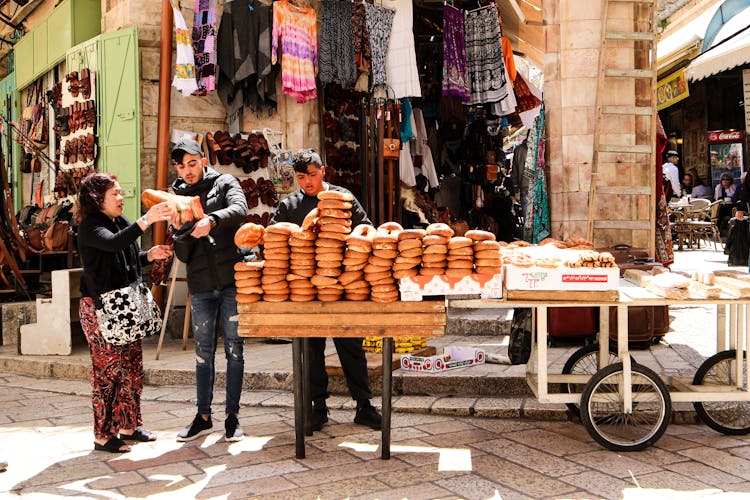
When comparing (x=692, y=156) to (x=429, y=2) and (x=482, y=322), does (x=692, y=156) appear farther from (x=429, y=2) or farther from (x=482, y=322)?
(x=482, y=322)

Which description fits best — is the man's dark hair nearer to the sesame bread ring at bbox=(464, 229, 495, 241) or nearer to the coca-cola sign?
the sesame bread ring at bbox=(464, 229, 495, 241)

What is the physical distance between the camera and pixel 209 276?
510 cm

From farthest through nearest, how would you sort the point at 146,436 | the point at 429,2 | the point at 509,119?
1. the point at 509,119
2. the point at 429,2
3. the point at 146,436

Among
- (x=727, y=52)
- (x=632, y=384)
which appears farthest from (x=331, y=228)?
(x=727, y=52)

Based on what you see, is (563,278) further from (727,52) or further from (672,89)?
(672,89)

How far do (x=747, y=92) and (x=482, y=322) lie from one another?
747 cm

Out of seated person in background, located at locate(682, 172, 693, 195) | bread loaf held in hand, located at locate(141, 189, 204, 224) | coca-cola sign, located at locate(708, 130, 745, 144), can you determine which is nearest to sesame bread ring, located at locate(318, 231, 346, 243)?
bread loaf held in hand, located at locate(141, 189, 204, 224)

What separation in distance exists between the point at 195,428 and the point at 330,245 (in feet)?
5.66

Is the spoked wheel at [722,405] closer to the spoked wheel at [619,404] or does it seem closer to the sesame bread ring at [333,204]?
the spoked wheel at [619,404]

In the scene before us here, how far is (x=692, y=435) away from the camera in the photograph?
16.6 ft

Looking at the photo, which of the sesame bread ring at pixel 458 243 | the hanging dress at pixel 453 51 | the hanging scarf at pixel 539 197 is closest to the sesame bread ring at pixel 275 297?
the sesame bread ring at pixel 458 243

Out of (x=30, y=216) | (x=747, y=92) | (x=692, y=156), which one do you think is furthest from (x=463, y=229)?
(x=692, y=156)

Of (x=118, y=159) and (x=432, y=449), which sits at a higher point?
(x=118, y=159)

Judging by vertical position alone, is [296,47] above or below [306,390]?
above
